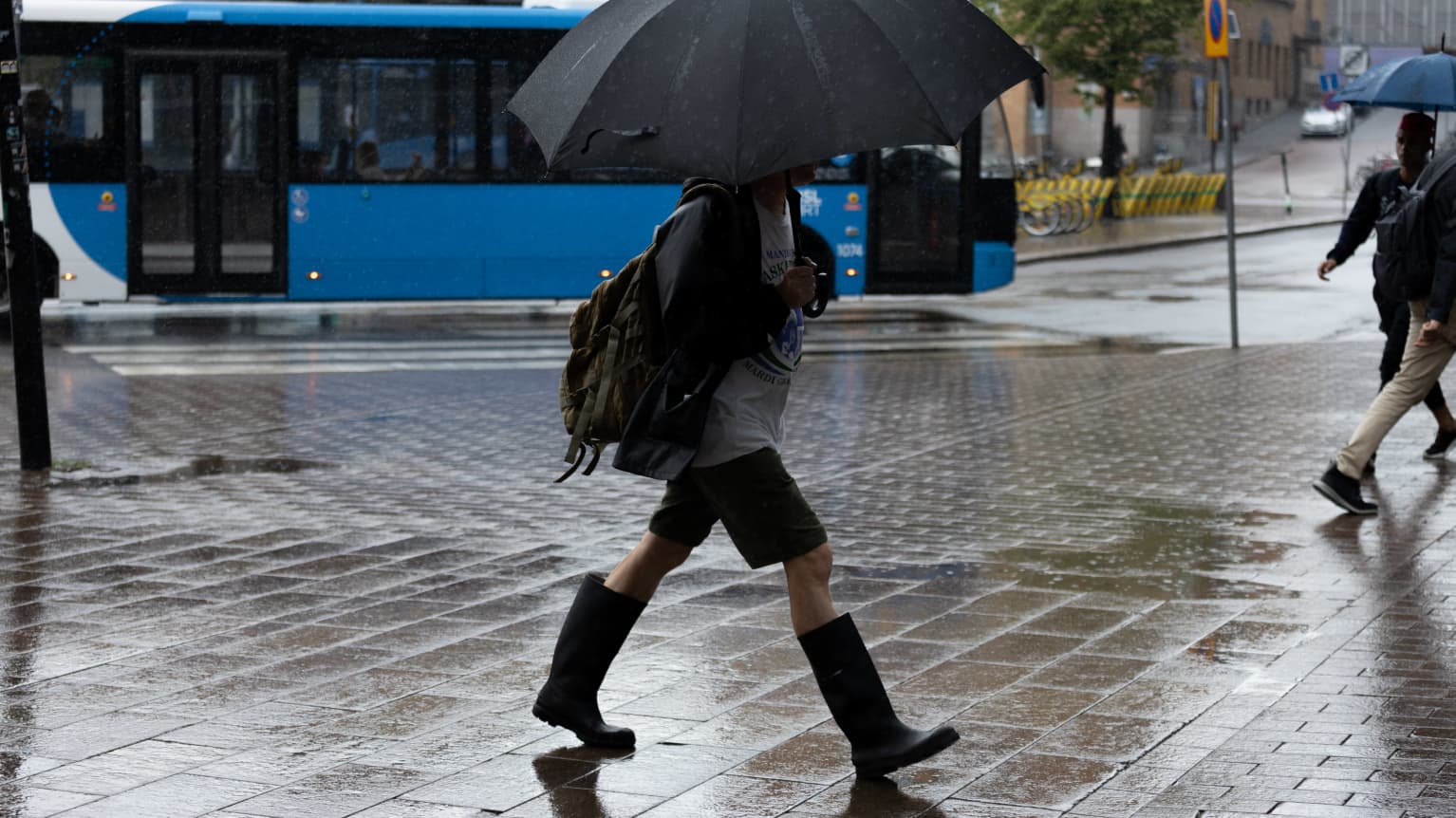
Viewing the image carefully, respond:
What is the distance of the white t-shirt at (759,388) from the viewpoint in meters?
4.72

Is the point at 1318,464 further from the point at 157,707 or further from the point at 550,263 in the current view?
the point at 550,263

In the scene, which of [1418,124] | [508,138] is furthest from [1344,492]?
[508,138]

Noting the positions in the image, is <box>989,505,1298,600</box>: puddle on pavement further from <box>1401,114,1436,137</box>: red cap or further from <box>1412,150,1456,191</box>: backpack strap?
<box>1401,114,1436,137</box>: red cap

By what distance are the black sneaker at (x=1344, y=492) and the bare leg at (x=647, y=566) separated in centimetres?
453

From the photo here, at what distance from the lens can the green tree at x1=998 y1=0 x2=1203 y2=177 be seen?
146ft

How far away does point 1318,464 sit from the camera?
10.2 meters

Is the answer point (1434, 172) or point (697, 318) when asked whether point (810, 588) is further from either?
point (1434, 172)

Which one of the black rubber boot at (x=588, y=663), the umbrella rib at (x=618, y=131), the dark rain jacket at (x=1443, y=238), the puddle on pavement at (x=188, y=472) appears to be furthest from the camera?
the puddle on pavement at (x=188, y=472)

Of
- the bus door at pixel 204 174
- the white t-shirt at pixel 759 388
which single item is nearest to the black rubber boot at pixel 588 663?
the white t-shirt at pixel 759 388

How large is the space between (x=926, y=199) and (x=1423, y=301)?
12.2 m

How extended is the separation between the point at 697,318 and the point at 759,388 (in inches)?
11.3

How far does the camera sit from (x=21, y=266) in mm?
9742

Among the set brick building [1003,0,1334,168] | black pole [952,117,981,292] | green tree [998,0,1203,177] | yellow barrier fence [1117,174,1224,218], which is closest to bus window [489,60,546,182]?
black pole [952,117,981,292]

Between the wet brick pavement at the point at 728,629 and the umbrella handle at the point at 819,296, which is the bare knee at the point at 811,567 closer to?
the wet brick pavement at the point at 728,629
